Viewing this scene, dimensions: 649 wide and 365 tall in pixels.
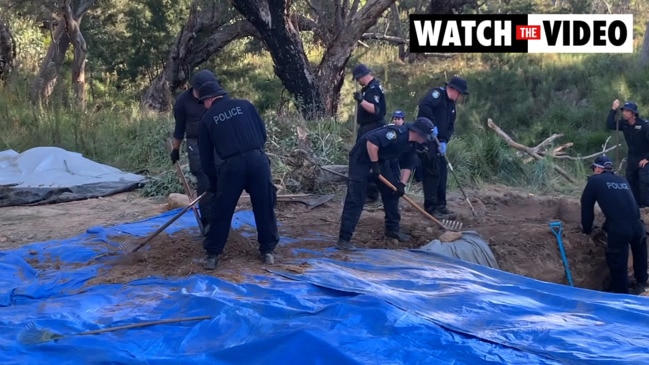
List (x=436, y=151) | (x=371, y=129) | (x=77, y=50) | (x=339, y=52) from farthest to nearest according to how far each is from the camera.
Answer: (x=77, y=50), (x=339, y=52), (x=371, y=129), (x=436, y=151)

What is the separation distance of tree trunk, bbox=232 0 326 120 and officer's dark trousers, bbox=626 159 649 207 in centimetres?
599

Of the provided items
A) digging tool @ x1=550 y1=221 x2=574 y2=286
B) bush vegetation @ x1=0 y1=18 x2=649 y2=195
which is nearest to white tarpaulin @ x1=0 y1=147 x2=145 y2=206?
bush vegetation @ x1=0 y1=18 x2=649 y2=195

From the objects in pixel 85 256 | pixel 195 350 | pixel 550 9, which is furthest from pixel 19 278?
pixel 550 9

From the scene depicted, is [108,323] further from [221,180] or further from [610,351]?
[610,351]

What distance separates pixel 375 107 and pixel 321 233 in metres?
1.72

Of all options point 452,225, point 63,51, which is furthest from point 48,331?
point 63,51

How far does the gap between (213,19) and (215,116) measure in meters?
11.1

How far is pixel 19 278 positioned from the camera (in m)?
5.93

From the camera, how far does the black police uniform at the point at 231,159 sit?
5984 mm

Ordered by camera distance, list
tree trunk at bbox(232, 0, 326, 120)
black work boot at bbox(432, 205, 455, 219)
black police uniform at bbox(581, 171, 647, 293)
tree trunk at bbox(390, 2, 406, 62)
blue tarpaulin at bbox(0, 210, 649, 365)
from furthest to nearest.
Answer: tree trunk at bbox(390, 2, 406, 62) → tree trunk at bbox(232, 0, 326, 120) → black work boot at bbox(432, 205, 455, 219) → black police uniform at bbox(581, 171, 647, 293) → blue tarpaulin at bbox(0, 210, 649, 365)

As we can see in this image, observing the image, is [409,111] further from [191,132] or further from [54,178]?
[191,132]

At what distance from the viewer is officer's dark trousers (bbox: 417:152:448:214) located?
335 inches

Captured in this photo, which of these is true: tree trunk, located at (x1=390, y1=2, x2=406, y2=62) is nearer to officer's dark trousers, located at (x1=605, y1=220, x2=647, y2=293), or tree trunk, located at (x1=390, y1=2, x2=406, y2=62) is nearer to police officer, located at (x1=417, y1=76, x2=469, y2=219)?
police officer, located at (x1=417, y1=76, x2=469, y2=219)

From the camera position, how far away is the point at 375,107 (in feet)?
28.2
